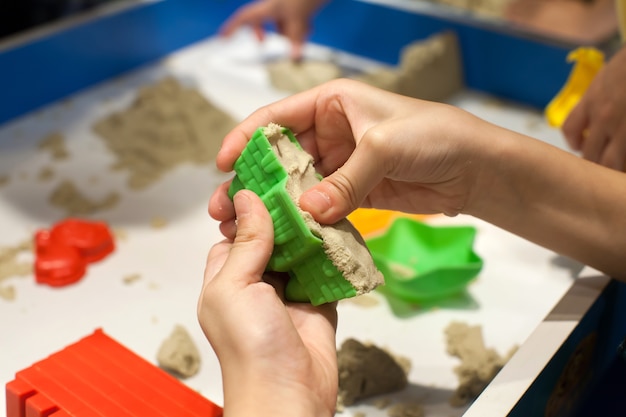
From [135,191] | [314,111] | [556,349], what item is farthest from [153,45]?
[556,349]

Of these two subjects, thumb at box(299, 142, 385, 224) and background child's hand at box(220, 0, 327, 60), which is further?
background child's hand at box(220, 0, 327, 60)

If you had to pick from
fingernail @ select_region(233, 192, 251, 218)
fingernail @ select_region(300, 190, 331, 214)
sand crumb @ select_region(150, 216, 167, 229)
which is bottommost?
sand crumb @ select_region(150, 216, 167, 229)

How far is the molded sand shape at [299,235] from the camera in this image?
0.80 meters

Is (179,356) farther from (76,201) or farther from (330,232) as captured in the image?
(76,201)

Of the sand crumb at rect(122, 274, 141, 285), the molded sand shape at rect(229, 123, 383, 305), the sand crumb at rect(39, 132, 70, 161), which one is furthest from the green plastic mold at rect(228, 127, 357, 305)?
the sand crumb at rect(39, 132, 70, 161)

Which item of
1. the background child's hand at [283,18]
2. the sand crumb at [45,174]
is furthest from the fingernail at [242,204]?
the background child's hand at [283,18]

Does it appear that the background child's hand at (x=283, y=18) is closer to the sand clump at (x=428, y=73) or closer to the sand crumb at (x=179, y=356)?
the sand clump at (x=428, y=73)

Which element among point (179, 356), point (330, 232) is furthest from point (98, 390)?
point (330, 232)

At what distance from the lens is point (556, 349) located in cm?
87

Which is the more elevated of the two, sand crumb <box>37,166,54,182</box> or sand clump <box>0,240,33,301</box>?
sand crumb <box>37,166,54,182</box>

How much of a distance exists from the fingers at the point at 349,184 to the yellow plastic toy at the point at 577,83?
65 centimetres

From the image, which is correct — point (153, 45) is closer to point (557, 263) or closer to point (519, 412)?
point (557, 263)

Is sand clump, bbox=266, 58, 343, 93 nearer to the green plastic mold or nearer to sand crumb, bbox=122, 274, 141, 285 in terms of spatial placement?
sand crumb, bbox=122, 274, 141, 285

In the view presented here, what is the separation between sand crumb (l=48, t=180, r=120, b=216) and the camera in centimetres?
139
